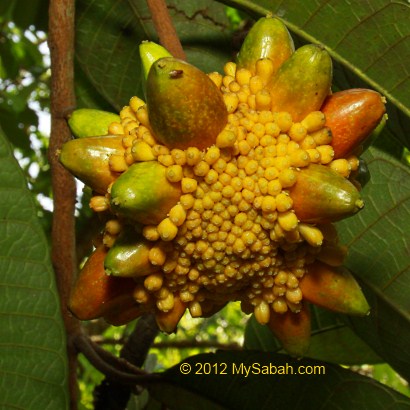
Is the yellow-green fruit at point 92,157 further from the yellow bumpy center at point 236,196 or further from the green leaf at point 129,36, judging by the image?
the green leaf at point 129,36

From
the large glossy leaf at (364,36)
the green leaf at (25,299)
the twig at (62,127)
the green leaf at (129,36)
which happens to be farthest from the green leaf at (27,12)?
the green leaf at (25,299)

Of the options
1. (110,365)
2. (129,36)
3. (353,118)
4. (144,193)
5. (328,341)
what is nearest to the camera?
(144,193)

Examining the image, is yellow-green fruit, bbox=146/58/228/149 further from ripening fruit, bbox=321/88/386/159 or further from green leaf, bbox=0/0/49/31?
green leaf, bbox=0/0/49/31

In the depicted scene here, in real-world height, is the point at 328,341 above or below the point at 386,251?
below

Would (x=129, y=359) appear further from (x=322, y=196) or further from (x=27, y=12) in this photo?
(x=27, y=12)

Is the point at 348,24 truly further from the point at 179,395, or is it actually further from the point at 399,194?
the point at 179,395

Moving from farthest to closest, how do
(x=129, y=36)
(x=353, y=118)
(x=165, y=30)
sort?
(x=129, y=36), (x=165, y=30), (x=353, y=118)

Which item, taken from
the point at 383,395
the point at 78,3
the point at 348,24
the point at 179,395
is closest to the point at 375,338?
the point at 383,395

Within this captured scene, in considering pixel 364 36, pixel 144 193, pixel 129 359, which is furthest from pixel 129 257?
pixel 129 359
